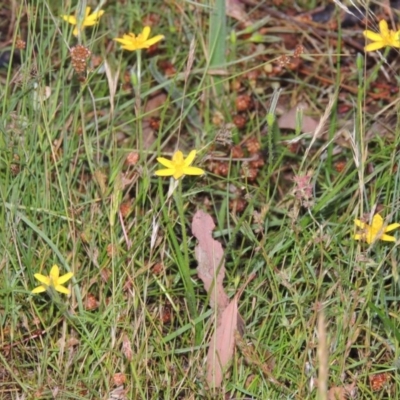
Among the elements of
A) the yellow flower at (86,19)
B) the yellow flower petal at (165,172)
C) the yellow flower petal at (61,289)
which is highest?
the yellow flower at (86,19)

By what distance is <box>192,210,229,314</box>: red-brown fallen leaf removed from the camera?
2.29 m

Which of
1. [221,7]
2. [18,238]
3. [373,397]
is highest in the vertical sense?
[221,7]

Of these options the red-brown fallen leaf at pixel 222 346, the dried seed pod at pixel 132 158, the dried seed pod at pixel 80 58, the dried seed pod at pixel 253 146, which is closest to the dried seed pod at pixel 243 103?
the dried seed pod at pixel 253 146

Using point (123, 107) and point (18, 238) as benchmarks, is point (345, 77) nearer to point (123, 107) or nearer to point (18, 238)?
point (123, 107)

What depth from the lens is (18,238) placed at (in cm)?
233

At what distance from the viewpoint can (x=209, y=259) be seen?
235 cm

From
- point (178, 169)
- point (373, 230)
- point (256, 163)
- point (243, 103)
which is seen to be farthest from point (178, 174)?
point (243, 103)

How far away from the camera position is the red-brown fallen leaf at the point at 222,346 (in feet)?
7.08

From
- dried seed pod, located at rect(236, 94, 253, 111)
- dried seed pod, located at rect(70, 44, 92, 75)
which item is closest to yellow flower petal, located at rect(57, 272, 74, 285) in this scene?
dried seed pod, located at rect(70, 44, 92, 75)

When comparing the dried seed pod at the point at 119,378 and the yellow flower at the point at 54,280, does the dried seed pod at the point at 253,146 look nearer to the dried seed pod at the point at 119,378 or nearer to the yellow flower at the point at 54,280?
the yellow flower at the point at 54,280

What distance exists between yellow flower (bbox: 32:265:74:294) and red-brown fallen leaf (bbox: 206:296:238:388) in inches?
14.6

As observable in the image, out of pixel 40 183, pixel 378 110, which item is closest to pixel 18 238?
pixel 40 183

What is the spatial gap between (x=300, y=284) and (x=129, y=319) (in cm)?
44

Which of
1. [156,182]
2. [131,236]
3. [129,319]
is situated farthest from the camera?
[156,182]
